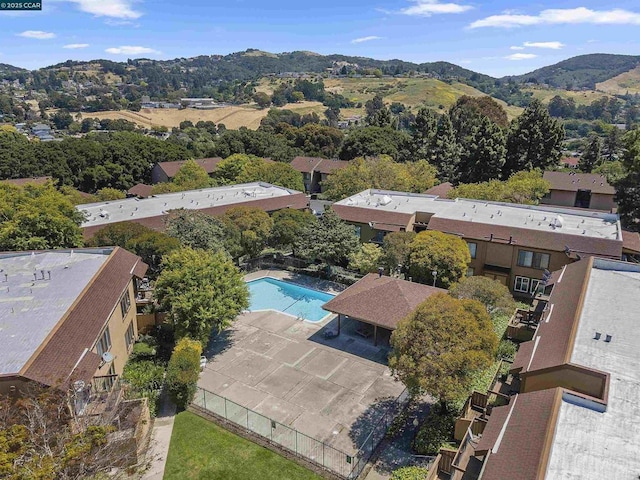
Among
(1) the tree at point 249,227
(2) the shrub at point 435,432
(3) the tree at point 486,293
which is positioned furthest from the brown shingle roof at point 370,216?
(2) the shrub at point 435,432

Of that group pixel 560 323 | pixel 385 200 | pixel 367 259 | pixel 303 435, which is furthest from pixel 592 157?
pixel 303 435

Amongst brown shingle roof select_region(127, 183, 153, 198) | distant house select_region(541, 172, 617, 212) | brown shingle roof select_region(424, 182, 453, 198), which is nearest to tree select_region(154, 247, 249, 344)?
brown shingle roof select_region(424, 182, 453, 198)

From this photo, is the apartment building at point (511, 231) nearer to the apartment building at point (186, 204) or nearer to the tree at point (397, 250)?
the tree at point (397, 250)

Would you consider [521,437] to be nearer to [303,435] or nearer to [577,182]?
[303,435]

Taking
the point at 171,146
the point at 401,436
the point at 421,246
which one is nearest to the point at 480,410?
the point at 401,436

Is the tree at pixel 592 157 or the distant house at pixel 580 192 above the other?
the tree at pixel 592 157

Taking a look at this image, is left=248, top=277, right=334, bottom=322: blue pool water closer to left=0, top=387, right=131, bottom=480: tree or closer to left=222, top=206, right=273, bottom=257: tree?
left=222, top=206, right=273, bottom=257: tree

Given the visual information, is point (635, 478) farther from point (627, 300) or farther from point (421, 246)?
point (421, 246)
